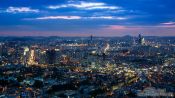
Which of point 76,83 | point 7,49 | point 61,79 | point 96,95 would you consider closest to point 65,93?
point 96,95

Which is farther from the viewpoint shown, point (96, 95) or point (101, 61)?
point (101, 61)

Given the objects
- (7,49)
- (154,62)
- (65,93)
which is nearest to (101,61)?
(154,62)

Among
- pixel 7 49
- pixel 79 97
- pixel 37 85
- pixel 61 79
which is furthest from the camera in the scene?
pixel 7 49

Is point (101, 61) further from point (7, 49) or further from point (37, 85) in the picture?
point (37, 85)

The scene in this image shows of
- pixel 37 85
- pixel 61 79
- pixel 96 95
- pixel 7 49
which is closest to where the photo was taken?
pixel 96 95

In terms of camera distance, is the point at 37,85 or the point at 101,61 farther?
the point at 101,61

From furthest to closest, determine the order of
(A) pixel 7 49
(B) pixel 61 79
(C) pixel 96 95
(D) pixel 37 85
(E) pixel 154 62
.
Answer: (A) pixel 7 49 < (E) pixel 154 62 < (B) pixel 61 79 < (D) pixel 37 85 < (C) pixel 96 95

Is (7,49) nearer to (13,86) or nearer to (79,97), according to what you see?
(13,86)

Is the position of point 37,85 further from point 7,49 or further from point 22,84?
point 7,49

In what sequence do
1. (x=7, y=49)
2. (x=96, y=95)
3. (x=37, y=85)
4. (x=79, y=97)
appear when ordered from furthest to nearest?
(x=7, y=49), (x=37, y=85), (x=96, y=95), (x=79, y=97)
